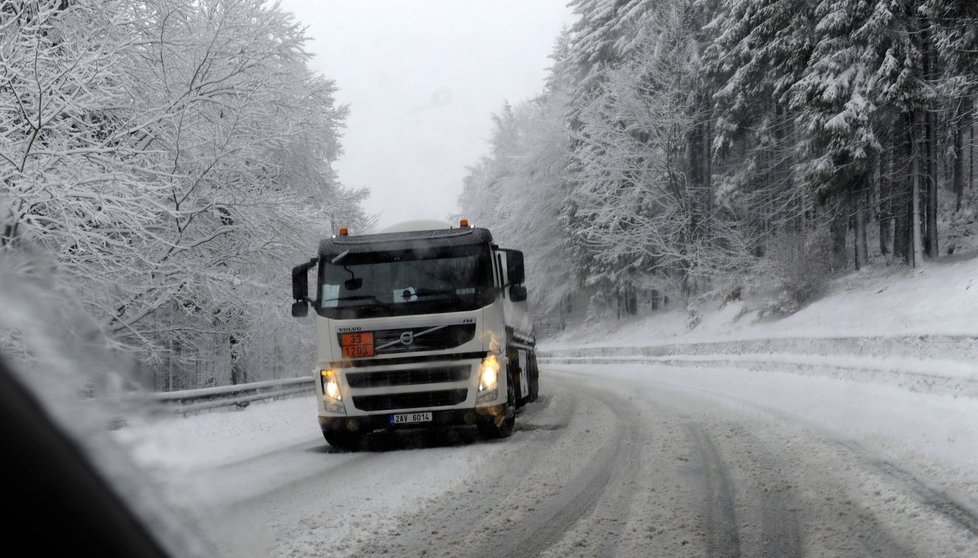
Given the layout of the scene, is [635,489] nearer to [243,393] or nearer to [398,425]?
[398,425]

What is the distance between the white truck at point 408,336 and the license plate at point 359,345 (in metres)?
0.01

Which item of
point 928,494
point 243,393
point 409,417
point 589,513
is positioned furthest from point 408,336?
point 243,393

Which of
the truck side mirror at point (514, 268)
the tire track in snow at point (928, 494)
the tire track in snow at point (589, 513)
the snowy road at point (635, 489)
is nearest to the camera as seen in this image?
the snowy road at point (635, 489)

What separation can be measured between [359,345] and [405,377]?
64 cm

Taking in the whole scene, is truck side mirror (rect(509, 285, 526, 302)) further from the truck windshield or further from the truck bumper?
the truck bumper

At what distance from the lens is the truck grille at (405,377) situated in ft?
26.8

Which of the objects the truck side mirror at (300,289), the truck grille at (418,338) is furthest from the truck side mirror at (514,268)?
the truck side mirror at (300,289)

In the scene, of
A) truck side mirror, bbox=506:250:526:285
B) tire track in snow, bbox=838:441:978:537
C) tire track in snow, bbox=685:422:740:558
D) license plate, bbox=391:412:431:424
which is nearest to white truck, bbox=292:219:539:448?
license plate, bbox=391:412:431:424

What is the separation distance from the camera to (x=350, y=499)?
5.61m

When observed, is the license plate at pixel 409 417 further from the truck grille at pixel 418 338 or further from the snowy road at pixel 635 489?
the truck grille at pixel 418 338

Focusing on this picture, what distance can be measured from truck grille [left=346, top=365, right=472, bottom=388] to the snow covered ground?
809 mm

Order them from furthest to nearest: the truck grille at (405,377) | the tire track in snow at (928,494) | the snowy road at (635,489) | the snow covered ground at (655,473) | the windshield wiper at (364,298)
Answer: the windshield wiper at (364,298) → the truck grille at (405,377) → the tire track in snow at (928,494) → the snowy road at (635,489) → the snow covered ground at (655,473)

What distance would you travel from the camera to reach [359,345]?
8.20m

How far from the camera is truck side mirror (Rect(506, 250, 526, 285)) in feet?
29.9
